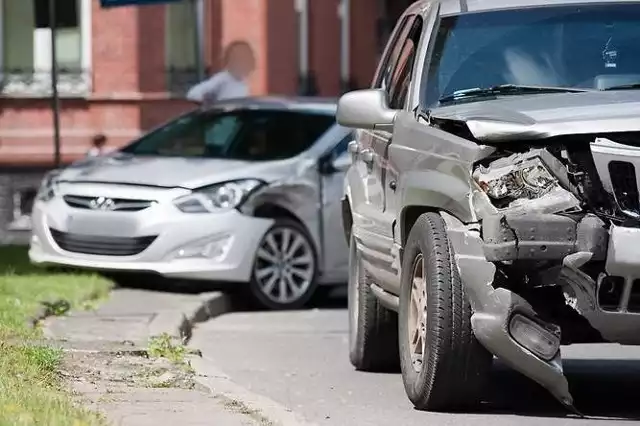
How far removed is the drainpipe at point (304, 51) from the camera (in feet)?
80.6

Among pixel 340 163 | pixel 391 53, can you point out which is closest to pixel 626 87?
pixel 391 53

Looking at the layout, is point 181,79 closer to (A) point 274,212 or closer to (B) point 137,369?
(A) point 274,212

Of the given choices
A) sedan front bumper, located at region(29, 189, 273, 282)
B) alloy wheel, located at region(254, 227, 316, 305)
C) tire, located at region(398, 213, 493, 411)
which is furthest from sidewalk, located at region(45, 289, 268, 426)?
alloy wheel, located at region(254, 227, 316, 305)

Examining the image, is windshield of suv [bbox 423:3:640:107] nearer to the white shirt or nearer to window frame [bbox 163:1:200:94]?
the white shirt

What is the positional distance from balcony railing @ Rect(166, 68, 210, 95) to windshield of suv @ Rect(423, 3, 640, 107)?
13.9m

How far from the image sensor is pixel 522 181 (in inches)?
272

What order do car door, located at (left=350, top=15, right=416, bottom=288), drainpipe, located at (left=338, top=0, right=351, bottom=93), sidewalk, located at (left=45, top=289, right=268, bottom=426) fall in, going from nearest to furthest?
sidewalk, located at (left=45, top=289, right=268, bottom=426), car door, located at (left=350, top=15, right=416, bottom=288), drainpipe, located at (left=338, top=0, right=351, bottom=93)

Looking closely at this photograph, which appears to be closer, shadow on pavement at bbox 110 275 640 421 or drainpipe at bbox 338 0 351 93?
shadow on pavement at bbox 110 275 640 421

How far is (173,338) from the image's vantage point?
10273 mm

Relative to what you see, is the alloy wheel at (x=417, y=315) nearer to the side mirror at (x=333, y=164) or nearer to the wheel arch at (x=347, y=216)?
the wheel arch at (x=347, y=216)

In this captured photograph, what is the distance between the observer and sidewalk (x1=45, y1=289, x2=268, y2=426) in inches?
A: 278

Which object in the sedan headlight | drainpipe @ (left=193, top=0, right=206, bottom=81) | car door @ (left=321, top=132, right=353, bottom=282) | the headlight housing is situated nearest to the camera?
the sedan headlight

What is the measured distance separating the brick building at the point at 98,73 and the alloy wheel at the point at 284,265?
8343 mm

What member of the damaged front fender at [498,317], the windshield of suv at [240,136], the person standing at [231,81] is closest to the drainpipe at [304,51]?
the person standing at [231,81]
